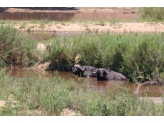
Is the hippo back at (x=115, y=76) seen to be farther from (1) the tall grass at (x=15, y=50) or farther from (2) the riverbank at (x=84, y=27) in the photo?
(2) the riverbank at (x=84, y=27)

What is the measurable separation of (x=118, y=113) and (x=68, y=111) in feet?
3.93

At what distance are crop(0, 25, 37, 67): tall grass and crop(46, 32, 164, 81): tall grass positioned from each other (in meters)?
1.07

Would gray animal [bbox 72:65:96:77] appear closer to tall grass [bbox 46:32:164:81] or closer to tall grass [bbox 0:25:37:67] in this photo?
tall grass [bbox 46:32:164:81]

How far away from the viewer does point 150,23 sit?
22.7 meters

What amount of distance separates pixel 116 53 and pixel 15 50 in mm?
4932

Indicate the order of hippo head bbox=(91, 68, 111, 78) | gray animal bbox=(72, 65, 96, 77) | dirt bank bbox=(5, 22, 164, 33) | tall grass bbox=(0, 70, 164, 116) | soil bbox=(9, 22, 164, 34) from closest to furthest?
tall grass bbox=(0, 70, 164, 116) < hippo head bbox=(91, 68, 111, 78) < gray animal bbox=(72, 65, 96, 77) < soil bbox=(9, 22, 164, 34) < dirt bank bbox=(5, 22, 164, 33)

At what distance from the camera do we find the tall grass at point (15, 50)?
11484 mm

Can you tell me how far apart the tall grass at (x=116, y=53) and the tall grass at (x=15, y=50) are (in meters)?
1.07

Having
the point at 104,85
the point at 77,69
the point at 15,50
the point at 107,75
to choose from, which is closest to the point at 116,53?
the point at 107,75

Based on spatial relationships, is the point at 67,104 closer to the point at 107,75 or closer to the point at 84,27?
the point at 107,75

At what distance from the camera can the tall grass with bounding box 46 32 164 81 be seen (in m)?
9.30

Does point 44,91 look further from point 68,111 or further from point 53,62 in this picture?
point 53,62

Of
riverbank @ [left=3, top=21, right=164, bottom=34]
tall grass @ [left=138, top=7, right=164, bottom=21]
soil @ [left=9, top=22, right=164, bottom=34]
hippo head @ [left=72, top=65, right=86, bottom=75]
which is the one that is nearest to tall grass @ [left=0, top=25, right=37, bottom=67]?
hippo head @ [left=72, top=65, right=86, bottom=75]

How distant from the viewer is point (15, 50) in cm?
1184
